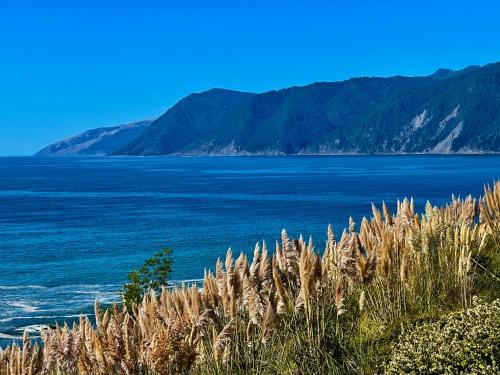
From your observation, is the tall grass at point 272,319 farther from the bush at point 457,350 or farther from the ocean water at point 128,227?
the ocean water at point 128,227

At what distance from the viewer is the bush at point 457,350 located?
555 centimetres

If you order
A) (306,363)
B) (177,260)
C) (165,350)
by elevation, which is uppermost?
(165,350)

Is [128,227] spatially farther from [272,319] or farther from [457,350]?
[457,350]

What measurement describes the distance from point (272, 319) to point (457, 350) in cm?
156

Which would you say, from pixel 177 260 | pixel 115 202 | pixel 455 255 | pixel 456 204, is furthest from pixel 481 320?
pixel 115 202

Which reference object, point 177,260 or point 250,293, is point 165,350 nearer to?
point 250,293

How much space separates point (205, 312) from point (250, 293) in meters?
0.46

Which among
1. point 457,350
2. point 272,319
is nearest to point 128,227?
point 272,319

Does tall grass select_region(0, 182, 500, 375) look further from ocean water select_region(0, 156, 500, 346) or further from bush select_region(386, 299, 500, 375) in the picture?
ocean water select_region(0, 156, 500, 346)

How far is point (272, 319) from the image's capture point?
5.78 metres

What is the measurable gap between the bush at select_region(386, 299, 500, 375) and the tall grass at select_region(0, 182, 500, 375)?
0.46 metres

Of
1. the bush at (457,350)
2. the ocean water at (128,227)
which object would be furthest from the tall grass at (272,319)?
the ocean water at (128,227)

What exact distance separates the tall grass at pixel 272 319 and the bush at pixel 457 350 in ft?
1.50

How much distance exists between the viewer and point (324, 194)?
96625mm
